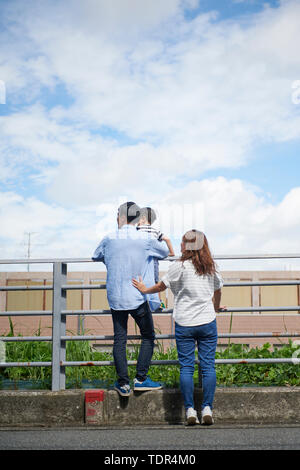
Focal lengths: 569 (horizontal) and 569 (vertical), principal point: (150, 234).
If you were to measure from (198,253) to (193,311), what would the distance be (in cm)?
49

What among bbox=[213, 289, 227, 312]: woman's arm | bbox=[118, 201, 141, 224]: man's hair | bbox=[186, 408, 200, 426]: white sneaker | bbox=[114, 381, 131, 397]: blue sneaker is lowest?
bbox=[186, 408, 200, 426]: white sneaker

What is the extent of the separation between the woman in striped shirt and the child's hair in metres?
0.73

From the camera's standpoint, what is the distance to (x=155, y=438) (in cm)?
429

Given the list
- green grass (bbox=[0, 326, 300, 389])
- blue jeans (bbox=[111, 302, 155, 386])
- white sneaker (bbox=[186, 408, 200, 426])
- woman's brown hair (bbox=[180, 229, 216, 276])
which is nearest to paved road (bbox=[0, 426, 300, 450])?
white sneaker (bbox=[186, 408, 200, 426])

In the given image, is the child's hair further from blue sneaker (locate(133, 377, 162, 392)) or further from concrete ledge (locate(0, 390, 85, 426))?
concrete ledge (locate(0, 390, 85, 426))

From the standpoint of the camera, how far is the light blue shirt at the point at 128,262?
4949mm

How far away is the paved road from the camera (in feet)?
13.1

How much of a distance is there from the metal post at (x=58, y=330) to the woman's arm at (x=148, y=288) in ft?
2.93

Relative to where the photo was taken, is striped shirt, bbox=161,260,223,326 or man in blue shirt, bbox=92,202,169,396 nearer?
striped shirt, bbox=161,260,223,326

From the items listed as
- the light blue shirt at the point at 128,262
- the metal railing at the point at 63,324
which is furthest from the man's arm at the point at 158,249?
the metal railing at the point at 63,324

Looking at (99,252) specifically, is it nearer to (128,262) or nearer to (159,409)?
(128,262)

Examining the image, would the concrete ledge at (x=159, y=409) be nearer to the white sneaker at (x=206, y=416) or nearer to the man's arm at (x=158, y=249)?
the white sneaker at (x=206, y=416)

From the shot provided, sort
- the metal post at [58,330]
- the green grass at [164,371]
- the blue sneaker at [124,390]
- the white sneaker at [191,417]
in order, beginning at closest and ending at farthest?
1. the white sneaker at [191,417]
2. the blue sneaker at [124,390]
3. the metal post at [58,330]
4. the green grass at [164,371]
